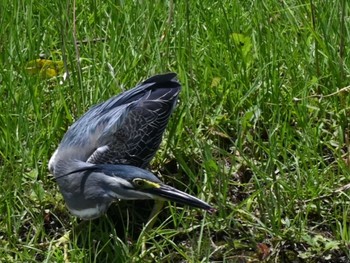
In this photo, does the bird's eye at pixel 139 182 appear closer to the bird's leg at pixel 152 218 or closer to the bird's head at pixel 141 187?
the bird's head at pixel 141 187

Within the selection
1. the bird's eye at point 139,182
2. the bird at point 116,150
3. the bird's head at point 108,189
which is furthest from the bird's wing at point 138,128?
the bird's eye at point 139,182

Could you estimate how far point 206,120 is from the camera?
4.78 m

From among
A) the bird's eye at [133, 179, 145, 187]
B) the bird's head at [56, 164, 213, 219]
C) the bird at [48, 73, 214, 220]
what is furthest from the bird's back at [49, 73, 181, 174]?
the bird's eye at [133, 179, 145, 187]

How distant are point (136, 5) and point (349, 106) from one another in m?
1.20

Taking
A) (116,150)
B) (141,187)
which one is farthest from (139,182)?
(116,150)

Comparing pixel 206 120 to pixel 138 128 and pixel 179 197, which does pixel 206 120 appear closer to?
pixel 138 128

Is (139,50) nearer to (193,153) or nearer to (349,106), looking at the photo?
(193,153)

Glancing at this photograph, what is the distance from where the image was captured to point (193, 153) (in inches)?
183

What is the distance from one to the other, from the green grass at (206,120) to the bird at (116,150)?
0.14m

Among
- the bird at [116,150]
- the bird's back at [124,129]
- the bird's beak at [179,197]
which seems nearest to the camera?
the bird's beak at [179,197]

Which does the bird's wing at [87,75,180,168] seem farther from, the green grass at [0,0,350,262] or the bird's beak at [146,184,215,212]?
the bird's beak at [146,184,215,212]

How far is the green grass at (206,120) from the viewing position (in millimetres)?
4301

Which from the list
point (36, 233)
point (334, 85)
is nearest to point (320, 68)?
point (334, 85)

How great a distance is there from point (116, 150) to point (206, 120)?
520 mm
